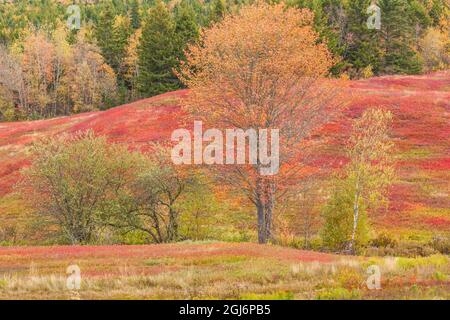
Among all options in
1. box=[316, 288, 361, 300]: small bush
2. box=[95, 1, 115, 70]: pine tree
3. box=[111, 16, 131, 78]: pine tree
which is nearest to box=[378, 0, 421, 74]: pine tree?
box=[111, 16, 131, 78]: pine tree

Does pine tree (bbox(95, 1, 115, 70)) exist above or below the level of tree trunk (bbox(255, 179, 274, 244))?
above

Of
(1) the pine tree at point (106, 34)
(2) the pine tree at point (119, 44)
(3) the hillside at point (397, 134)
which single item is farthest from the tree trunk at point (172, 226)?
(1) the pine tree at point (106, 34)

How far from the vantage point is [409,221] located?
4038 centimetres

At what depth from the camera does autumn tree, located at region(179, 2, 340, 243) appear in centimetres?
3469

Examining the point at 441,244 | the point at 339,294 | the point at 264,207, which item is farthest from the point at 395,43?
the point at 339,294

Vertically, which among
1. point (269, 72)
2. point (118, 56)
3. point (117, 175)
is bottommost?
point (117, 175)

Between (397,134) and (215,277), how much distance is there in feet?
145

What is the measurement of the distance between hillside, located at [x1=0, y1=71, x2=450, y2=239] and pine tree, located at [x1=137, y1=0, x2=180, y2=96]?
1580cm

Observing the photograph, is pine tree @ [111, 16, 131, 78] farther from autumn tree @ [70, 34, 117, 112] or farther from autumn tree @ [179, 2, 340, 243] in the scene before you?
autumn tree @ [179, 2, 340, 243]

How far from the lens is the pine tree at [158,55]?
298 ft
